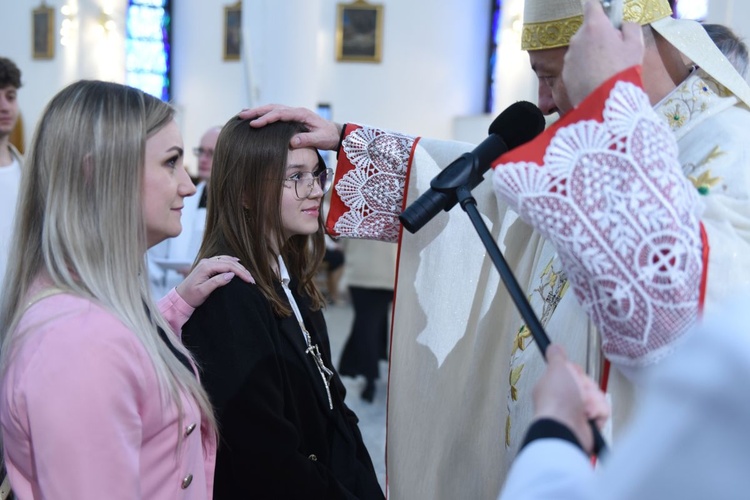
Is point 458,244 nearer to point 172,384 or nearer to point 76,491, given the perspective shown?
point 172,384

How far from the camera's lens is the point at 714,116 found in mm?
1566

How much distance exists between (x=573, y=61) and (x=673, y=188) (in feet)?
0.86

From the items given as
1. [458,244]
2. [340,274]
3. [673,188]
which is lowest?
[340,274]

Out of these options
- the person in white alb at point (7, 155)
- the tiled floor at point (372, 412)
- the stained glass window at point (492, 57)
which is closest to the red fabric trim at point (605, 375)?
the person in white alb at point (7, 155)

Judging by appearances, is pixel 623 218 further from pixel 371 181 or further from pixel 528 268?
pixel 371 181

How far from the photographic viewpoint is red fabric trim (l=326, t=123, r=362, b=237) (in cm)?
219

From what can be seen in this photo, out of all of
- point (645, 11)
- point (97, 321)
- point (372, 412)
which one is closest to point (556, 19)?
point (645, 11)

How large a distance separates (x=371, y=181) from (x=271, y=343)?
56 cm

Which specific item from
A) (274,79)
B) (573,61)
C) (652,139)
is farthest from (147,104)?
(274,79)

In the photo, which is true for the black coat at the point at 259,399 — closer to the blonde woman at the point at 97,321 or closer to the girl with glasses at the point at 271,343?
the girl with glasses at the point at 271,343

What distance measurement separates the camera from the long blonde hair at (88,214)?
1.40m

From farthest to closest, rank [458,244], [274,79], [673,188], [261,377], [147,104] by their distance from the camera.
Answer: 1. [274,79]
2. [458,244]
3. [261,377]
4. [147,104]
5. [673,188]

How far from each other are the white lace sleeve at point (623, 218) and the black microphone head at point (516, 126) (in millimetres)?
310

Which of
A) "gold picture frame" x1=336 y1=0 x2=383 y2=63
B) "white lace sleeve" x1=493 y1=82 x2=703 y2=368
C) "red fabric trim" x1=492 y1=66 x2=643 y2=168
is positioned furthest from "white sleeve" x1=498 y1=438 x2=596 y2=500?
"gold picture frame" x1=336 y1=0 x2=383 y2=63
